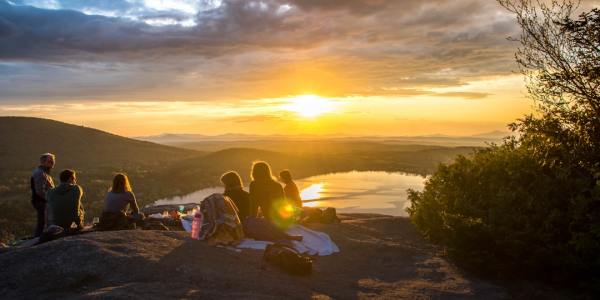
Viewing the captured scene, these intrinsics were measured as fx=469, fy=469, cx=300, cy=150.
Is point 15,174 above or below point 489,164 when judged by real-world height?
below

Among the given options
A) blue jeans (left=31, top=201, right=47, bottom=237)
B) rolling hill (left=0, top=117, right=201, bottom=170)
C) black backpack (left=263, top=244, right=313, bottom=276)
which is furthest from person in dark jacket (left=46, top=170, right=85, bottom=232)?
rolling hill (left=0, top=117, right=201, bottom=170)

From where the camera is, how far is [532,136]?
13266mm

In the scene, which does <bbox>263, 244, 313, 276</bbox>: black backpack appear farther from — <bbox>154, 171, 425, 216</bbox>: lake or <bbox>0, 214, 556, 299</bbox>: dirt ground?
<bbox>154, 171, 425, 216</bbox>: lake

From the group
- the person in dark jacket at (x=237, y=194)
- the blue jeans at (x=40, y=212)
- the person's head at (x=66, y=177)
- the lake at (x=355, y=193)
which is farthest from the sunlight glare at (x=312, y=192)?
the person's head at (x=66, y=177)

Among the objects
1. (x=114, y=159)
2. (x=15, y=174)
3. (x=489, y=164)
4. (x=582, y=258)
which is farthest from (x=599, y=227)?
(x=114, y=159)

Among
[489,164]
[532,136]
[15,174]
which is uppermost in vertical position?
[532,136]

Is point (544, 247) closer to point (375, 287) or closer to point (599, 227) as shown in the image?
point (599, 227)

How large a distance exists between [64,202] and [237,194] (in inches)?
186

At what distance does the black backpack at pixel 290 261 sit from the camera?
34.6 feet

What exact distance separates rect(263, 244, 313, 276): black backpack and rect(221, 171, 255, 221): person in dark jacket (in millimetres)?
2624

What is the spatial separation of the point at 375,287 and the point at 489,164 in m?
5.89

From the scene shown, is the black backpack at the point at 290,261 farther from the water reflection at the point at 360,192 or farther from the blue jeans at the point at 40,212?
the water reflection at the point at 360,192

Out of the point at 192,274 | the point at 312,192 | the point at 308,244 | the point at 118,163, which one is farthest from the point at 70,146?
the point at 192,274

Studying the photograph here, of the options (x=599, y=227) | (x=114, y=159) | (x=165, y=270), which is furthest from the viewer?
(x=114, y=159)
